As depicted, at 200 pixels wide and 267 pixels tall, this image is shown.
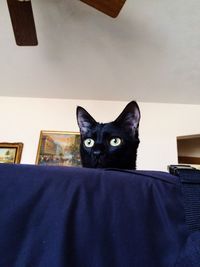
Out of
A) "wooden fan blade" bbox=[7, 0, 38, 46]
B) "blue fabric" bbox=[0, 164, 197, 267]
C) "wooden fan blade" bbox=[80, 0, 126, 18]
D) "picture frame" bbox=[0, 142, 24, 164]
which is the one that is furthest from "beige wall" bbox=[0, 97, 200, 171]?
"blue fabric" bbox=[0, 164, 197, 267]

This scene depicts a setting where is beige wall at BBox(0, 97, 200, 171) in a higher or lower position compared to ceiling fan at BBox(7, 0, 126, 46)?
lower

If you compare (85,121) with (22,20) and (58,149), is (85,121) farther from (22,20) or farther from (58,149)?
(58,149)

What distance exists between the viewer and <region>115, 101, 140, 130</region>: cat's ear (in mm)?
732

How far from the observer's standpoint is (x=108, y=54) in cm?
127

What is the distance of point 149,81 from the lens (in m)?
1.46

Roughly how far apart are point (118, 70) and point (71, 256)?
1.22m

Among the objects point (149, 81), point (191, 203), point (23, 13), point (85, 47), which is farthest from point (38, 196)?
point (149, 81)

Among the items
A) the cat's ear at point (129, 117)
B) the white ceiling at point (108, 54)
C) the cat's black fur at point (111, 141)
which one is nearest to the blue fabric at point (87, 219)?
the cat's black fur at point (111, 141)

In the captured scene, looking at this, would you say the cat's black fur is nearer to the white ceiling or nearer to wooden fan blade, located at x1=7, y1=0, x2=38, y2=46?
wooden fan blade, located at x1=7, y1=0, x2=38, y2=46

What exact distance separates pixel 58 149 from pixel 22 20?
867mm

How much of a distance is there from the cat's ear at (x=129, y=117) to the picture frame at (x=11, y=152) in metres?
1.01

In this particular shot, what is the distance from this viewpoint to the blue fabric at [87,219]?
0.30 m

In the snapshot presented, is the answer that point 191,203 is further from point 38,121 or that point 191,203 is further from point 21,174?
point 38,121

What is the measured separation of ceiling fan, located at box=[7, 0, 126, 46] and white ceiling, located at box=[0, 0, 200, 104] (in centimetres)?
18
